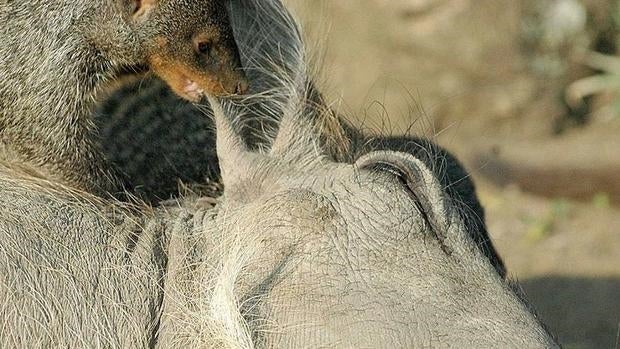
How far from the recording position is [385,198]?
193 centimetres

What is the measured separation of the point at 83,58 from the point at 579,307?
7.03 feet

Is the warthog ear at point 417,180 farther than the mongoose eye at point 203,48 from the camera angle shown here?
No

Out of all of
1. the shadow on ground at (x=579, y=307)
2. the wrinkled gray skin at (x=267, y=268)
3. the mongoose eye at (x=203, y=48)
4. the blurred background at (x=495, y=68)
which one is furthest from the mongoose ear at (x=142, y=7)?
the blurred background at (x=495, y=68)

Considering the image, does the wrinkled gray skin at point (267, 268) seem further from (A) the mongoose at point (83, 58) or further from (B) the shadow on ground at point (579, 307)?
(B) the shadow on ground at point (579, 307)

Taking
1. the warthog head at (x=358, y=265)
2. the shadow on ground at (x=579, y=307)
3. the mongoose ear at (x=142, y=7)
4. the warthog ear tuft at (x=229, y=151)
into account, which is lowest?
the shadow on ground at (x=579, y=307)

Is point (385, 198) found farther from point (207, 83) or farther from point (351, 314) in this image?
point (207, 83)

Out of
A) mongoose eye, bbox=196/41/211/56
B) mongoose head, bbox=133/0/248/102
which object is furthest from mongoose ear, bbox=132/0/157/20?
mongoose eye, bbox=196/41/211/56

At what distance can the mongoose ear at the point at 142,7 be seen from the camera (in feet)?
8.20

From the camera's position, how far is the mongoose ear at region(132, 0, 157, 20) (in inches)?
98.4

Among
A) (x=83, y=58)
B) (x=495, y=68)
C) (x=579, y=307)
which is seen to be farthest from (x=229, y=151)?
(x=495, y=68)

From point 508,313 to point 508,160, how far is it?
3375mm

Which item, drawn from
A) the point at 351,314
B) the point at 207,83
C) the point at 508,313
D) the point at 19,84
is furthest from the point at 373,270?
the point at 19,84

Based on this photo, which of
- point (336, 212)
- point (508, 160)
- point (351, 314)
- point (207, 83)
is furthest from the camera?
point (508, 160)

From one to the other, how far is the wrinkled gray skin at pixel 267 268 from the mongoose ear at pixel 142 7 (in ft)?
1.93
